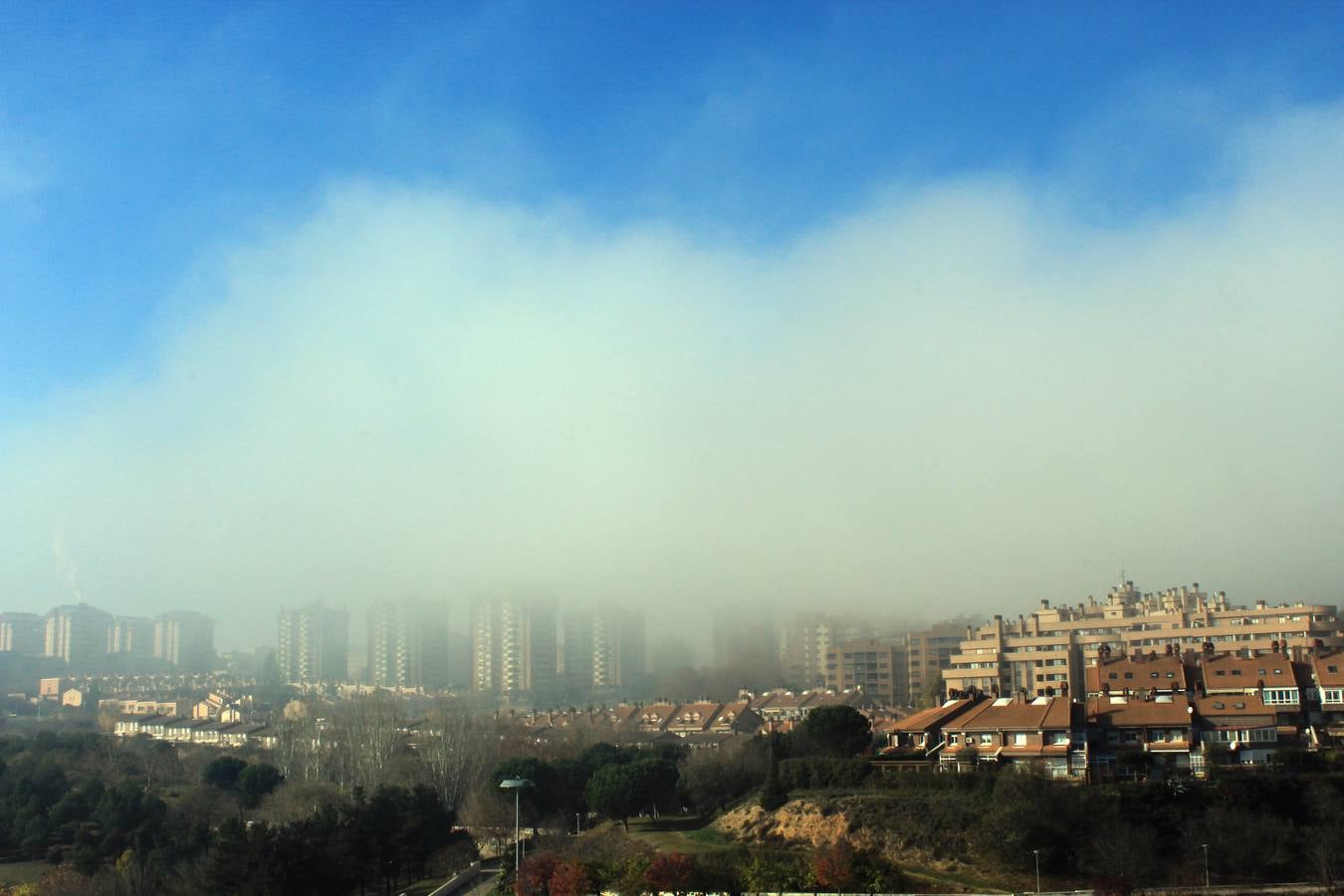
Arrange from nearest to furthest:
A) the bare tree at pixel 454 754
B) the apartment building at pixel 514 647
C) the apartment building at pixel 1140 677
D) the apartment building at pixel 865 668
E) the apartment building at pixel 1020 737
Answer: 1. the apartment building at pixel 1020 737
2. the apartment building at pixel 1140 677
3. the bare tree at pixel 454 754
4. the apartment building at pixel 865 668
5. the apartment building at pixel 514 647

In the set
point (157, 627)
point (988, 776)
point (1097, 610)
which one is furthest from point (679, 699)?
point (157, 627)

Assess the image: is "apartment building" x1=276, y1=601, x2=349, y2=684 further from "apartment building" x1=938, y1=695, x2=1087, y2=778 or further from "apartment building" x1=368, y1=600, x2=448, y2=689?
"apartment building" x1=938, y1=695, x2=1087, y2=778

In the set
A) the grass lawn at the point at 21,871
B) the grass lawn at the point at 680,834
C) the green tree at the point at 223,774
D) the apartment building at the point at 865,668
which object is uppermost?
the apartment building at the point at 865,668

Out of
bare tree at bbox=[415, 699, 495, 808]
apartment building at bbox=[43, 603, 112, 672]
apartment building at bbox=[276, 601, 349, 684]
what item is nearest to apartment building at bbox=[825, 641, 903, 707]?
bare tree at bbox=[415, 699, 495, 808]

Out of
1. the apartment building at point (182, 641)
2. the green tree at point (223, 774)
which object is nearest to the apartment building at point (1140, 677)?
the green tree at point (223, 774)

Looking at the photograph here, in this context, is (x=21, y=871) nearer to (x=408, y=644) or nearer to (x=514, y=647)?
(x=514, y=647)

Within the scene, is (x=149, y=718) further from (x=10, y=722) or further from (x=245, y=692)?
(x=245, y=692)

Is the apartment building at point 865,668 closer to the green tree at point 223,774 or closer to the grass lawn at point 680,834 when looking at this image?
the green tree at point 223,774
